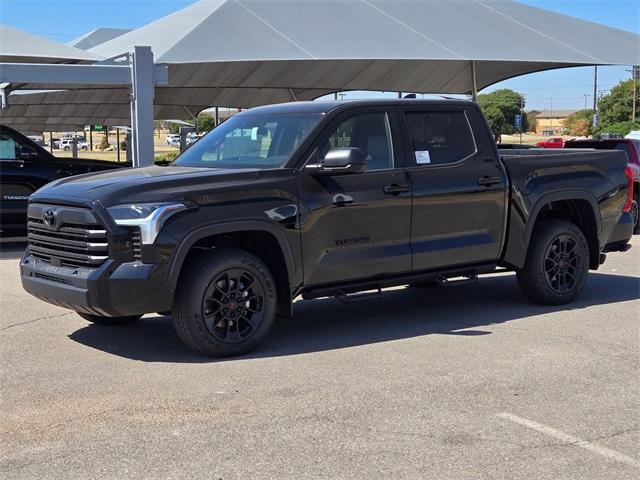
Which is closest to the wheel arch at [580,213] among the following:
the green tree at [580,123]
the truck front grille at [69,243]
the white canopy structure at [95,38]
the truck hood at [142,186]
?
the truck hood at [142,186]

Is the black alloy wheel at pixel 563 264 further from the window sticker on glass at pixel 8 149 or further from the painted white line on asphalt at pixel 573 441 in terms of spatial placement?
the window sticker on glass at pixel 8 149

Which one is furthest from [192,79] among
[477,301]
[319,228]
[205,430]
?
[205,430]

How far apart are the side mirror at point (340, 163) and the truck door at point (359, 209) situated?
7 cm

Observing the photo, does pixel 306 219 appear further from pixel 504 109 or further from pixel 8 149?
pixel 504 109

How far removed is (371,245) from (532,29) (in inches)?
587

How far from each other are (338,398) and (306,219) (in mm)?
1668

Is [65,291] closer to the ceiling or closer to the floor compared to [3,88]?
closer to the floor

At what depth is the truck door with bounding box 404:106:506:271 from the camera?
7.21 meters

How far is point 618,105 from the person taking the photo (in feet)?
343

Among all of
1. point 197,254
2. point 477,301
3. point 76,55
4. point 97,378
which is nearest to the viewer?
point 97,378

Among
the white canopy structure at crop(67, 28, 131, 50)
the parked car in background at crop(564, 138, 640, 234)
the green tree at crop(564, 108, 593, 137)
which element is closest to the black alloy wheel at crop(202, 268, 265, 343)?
the parked car in background at crop(564, 138, 640, 234)

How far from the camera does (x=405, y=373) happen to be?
5867 mm

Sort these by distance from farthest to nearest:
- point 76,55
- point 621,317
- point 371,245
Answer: point 76,55 < point 621,317 < point 371,245

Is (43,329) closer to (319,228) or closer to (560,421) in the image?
(319,228)
